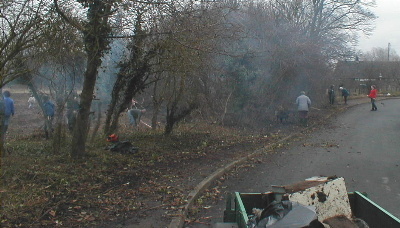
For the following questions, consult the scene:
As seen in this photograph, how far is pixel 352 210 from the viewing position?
463 centimetres

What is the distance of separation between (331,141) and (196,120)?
5.33 metres

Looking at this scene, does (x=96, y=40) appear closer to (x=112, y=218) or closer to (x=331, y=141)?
(x=112, y=218)

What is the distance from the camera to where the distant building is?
41744 mm

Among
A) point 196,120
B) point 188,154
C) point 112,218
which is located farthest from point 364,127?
point 112,218

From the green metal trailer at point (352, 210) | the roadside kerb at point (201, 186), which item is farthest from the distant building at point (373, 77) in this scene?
the green metal trailer at point (352, 210)

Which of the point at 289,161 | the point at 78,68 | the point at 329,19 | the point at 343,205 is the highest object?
the point at 329,19

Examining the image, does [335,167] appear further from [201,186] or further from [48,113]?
[48,113]

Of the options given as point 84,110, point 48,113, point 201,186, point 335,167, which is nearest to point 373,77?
point 335,167

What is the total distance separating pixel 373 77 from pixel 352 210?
4613 cm

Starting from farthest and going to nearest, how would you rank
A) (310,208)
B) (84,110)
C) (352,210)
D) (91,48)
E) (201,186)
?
1. (84,110)
2. (91,48)
3. (201,186)
4. (352,210)
5. (310,208)

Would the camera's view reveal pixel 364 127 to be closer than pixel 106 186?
No

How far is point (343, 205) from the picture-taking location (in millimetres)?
4258

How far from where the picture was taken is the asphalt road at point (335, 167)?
766 cm

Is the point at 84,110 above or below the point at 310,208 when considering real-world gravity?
above
